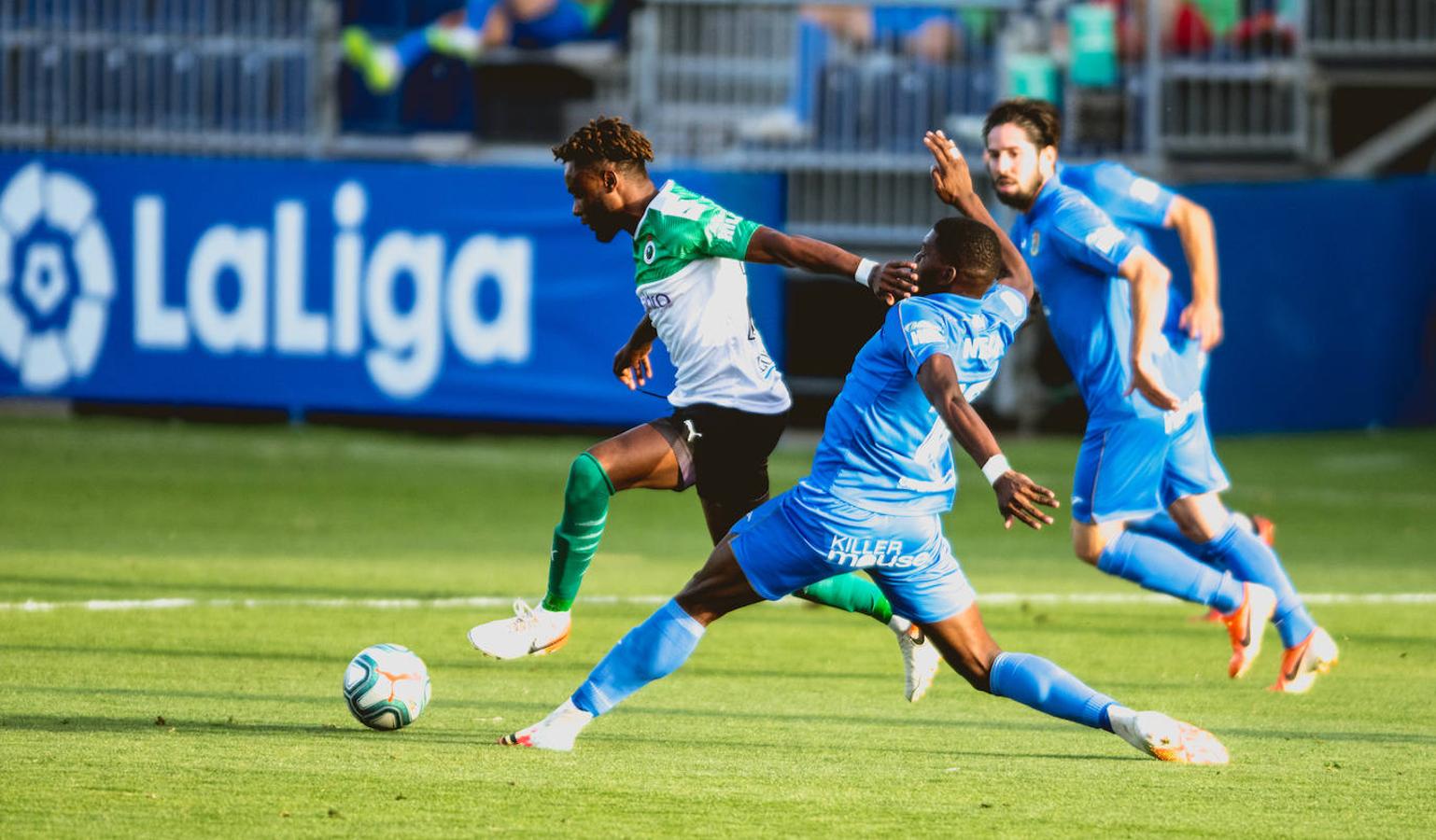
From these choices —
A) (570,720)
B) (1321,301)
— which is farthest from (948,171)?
(1321,301)

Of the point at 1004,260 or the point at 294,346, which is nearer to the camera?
the point at 1004,260

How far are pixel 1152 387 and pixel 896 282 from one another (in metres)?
1.62

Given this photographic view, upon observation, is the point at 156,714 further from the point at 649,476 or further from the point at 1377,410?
the point at 1377,410

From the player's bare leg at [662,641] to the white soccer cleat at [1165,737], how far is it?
1.09 m

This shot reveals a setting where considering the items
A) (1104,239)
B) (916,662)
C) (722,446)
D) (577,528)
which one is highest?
(1104,239)

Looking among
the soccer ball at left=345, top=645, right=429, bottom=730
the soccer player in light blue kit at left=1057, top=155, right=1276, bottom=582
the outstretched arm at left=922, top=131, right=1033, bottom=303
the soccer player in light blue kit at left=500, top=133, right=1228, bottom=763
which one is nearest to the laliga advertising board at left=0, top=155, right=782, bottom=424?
the soccer player in light blue kit at left=1057, top=155, right=1276, bottom=582

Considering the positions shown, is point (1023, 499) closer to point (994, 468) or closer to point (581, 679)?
point (994, 468)

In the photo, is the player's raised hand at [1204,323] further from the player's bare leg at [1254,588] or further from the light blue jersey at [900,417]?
the light blue jersey at [900,417]

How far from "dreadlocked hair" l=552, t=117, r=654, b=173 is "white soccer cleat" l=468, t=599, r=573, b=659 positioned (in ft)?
4.83

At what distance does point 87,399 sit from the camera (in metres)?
16.5

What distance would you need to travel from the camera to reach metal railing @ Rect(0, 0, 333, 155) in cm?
1772

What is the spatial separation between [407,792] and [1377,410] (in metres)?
13.9

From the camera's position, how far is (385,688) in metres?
6.53

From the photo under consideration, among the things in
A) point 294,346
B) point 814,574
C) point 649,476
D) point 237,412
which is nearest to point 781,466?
point 294,346
